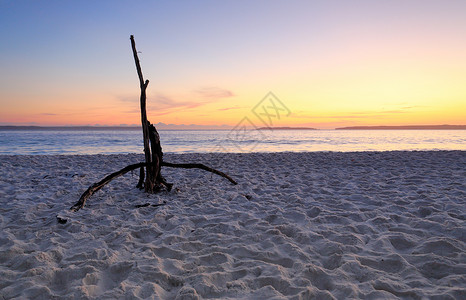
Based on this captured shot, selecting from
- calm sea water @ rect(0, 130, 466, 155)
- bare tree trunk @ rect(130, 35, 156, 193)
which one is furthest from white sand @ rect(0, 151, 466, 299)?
calm sea water @ rect(0, 130, 466, 155)

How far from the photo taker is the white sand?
2340mm

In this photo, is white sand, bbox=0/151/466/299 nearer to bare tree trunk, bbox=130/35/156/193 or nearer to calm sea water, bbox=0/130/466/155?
bare tree trunk, bbox=130/35/156/193

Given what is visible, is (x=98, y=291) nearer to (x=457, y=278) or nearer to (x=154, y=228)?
(x=154, y=228)

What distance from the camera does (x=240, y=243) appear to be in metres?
3.20

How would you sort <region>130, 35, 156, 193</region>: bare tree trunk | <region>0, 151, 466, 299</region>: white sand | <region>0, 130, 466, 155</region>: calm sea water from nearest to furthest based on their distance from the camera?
<region>0, 151, 466, 299</region>: white sand, <region>130, 35, 156, 193</region>: bare tree trunk, <region>0, 130, 466, 155</region>: calm sea water

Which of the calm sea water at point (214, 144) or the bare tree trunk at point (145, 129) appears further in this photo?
the calm sea water at point (214, 144)

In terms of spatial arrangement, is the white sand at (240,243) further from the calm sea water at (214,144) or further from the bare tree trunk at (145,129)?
the calm sea water at (214,144)

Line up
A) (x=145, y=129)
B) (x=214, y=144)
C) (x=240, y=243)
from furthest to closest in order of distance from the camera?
(x=214, y=144)
(x=145, y=129)
(x=240, y=243)

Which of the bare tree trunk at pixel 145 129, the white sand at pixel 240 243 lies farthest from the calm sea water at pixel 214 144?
the white sand at pixel 240 243

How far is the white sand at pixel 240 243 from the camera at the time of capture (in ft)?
7.68

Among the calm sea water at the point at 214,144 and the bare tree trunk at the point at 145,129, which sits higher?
the bare tree trunk at the point at 145,129

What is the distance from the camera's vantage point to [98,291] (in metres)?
2.30

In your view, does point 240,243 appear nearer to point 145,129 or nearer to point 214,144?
point 145,129

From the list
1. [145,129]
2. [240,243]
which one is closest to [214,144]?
[145,129]
